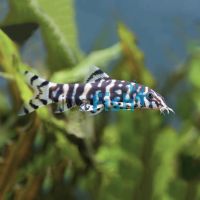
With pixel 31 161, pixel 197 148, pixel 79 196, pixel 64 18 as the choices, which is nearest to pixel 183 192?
pixel 197 148

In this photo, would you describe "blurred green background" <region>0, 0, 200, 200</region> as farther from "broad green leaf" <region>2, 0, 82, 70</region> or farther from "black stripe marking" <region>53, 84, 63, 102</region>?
"black stripe marking" <region>53, 84, 63, 102</region>

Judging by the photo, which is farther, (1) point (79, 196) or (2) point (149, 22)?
(2) point (149, 22)

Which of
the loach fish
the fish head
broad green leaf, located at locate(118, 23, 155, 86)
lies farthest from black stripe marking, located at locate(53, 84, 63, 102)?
broad green leaf, located at locate(118, 23, 155, 86)

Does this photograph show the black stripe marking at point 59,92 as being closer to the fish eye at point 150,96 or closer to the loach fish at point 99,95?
the loach fish at point 99,95

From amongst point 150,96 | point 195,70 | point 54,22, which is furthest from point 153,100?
point 195,70

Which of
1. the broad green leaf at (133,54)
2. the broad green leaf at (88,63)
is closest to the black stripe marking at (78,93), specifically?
the broad green leaf at (88,63)

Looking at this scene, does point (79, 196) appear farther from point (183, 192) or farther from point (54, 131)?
point (54, 131)
